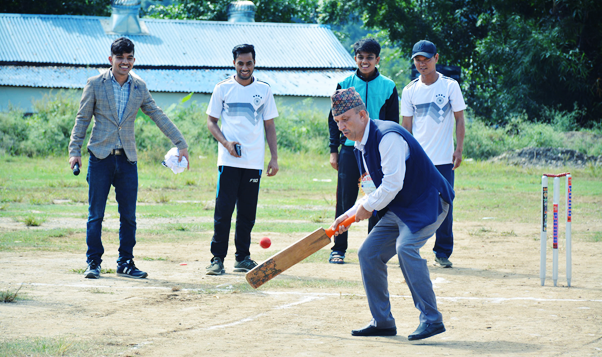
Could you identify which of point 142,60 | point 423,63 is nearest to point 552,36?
point 142,60

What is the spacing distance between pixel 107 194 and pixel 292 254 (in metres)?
2.75

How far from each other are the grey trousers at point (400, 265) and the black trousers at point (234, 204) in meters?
2.65

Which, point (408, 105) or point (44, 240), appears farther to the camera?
point (44, 240)

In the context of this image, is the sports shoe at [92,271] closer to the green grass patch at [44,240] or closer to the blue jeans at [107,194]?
the blue jeans at [107,194]

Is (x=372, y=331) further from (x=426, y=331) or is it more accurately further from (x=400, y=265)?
(x=400, y=265)

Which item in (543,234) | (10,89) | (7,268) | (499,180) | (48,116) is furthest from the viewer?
(10,89)

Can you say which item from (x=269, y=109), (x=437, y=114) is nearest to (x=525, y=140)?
(x=437, y=114)

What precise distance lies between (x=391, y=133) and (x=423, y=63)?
3.15 meters

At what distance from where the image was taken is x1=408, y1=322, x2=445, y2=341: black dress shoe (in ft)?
15.9

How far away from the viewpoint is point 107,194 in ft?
23.4

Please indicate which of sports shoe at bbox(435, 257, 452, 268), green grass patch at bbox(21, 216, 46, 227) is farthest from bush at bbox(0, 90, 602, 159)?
sports shoe at bbox(435, 257, 452, 268)

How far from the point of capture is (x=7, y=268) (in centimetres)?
743

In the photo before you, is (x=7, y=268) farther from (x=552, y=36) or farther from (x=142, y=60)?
(x=142, y=60)

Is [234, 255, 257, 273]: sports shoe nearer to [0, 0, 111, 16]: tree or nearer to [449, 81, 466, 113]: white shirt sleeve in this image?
[449, 81, 466, 113]: white shirt sleeve
